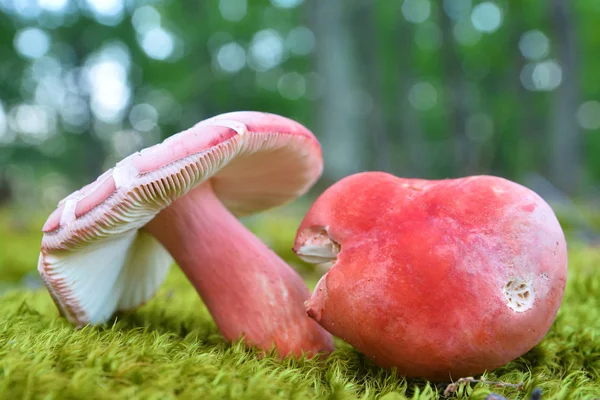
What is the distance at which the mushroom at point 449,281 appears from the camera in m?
1.35

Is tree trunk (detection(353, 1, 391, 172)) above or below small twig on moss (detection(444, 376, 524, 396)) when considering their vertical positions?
above

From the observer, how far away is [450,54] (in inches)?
498

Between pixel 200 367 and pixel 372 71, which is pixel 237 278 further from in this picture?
pixel 372 71

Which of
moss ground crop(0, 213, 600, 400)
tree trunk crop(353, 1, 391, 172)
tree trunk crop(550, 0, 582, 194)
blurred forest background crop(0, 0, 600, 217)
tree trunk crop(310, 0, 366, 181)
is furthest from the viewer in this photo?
tree trunk crop(353, 1, 391, 172)

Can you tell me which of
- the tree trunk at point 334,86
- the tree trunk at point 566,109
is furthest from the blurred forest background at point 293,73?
the tree trunk at point 334,86

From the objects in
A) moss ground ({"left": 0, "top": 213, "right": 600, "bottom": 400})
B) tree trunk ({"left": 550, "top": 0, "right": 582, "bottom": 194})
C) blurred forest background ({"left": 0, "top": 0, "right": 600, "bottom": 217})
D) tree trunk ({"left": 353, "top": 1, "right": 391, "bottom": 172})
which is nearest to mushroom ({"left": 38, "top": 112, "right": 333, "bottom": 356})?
moss ground ({"left": 0, "top": 213, "right": 600, "bottom": 400})

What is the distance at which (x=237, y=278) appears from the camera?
1797mm

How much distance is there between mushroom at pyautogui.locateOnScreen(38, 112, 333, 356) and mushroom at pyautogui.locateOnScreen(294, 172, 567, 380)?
1.07ft

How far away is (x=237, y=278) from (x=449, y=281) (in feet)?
2.73

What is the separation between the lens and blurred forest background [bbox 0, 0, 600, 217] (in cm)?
1229

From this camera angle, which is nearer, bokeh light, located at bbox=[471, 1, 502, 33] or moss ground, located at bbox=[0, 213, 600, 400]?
moss ground, located at bbox=[0, 213, 600, 400]

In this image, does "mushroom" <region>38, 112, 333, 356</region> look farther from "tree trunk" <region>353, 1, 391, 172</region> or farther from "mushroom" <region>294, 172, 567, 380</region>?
"tree trunk" <region>353, 1, 391, 172</region>

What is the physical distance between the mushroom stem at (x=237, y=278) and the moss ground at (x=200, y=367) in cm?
10

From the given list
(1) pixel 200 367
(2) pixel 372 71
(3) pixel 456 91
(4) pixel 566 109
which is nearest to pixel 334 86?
(4) pixel 566 109
